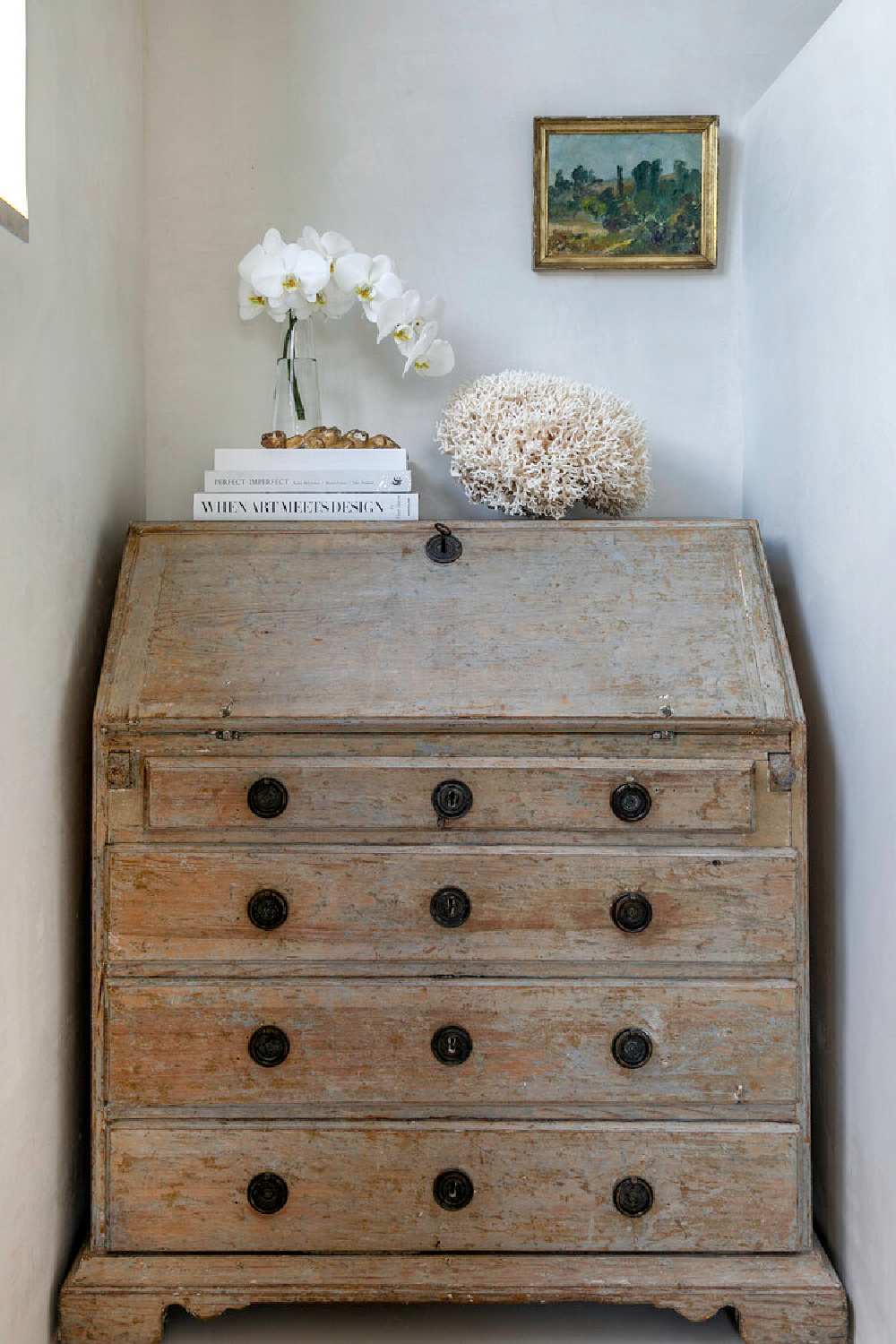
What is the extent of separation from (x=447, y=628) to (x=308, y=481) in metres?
0.38

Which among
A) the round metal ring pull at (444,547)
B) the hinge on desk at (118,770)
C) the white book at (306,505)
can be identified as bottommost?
the hinge on desk at (118,770)

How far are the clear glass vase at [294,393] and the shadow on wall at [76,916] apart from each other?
43cm

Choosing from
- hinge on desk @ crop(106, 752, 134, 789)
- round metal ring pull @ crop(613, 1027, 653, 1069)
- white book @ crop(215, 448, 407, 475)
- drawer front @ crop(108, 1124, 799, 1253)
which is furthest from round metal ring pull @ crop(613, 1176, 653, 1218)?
white book @ crop(215, 448, 407, 475)

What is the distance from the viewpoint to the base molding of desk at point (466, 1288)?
154cm

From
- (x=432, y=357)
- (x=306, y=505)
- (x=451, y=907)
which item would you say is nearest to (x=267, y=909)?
(x=451, y=907)

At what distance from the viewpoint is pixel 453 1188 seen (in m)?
1.58

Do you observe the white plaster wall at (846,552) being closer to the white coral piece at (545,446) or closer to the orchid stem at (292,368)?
the white coral piece at (545,446)

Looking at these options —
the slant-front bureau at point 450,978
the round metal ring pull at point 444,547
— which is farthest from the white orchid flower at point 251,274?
the slant-front bureau at point 450,978

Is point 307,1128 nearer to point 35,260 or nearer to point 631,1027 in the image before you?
point 631,1027

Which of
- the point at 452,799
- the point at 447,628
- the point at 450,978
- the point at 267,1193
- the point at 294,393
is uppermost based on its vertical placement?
the point at 294,393

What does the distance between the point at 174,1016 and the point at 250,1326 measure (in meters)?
0.52

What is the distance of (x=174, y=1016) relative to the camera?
159 centimetres

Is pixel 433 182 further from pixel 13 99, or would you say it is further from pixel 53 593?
pixel 53 593

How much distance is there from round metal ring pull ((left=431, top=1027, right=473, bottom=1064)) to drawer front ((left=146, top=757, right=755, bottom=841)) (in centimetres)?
31
